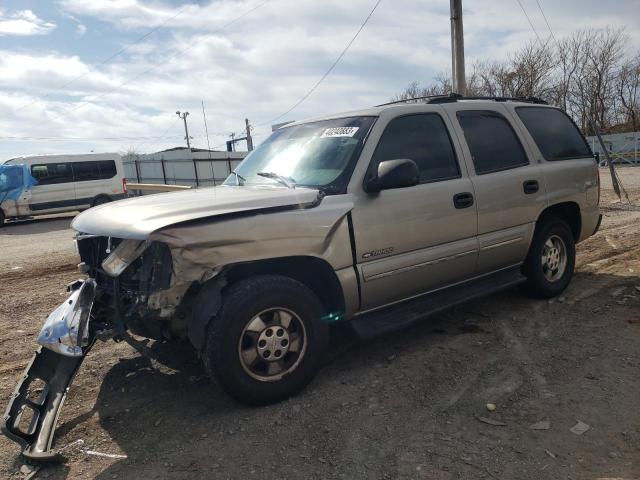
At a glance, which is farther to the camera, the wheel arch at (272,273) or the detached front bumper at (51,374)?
the wheel arch at (272,273)

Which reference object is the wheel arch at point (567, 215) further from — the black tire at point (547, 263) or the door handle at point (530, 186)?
the door handle at point (530, 186)

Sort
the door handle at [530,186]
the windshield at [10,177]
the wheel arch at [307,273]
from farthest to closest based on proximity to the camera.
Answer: the windshield at [10,177], the door handle at [530,186], the wheel arch at [307,273]

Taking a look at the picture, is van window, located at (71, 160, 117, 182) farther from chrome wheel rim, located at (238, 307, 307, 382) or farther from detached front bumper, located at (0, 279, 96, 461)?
chrome wheel rim, located at (238, 307, 307, 382)

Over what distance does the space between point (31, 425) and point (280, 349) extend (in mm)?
1519

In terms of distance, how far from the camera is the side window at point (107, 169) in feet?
59.6

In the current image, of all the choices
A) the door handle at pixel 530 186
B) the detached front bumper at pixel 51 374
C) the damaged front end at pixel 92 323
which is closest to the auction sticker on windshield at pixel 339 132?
the damaged front end at pixel 92 323

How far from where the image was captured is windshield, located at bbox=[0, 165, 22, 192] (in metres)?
16.2

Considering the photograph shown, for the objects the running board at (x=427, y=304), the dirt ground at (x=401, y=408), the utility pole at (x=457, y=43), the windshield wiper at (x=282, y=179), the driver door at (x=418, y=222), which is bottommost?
the dirt ground at (x=401, y=408)

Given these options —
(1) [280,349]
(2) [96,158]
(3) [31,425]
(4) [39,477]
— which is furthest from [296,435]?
(2) [96,158]

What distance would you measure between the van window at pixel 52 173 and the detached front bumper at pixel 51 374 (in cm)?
1554

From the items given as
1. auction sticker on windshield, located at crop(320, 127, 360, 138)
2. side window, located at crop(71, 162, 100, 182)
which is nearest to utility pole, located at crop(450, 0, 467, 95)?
auction sticker on windshield, located at crop(320, 127, 360, 138)

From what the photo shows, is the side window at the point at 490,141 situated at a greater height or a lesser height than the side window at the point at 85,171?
lesser

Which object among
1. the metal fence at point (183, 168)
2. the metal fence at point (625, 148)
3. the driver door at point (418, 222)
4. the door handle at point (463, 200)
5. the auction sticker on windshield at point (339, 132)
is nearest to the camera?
the driver door at point (418, 222)

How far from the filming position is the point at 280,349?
125 inches
